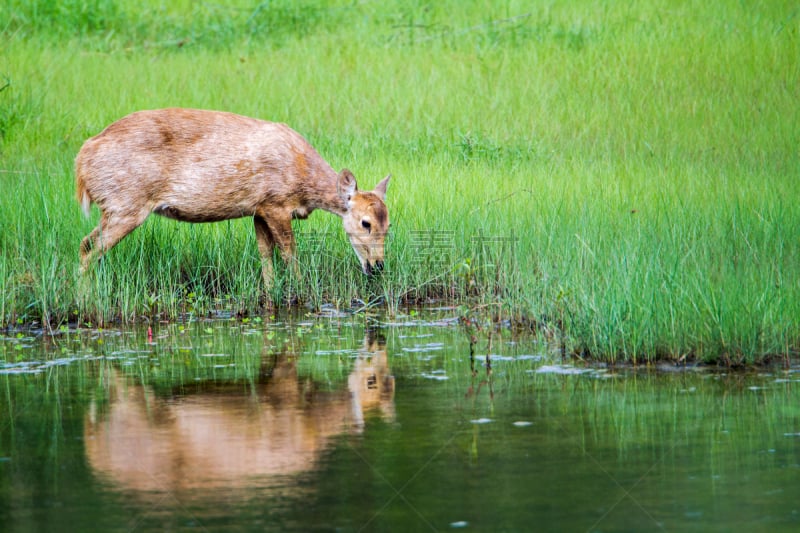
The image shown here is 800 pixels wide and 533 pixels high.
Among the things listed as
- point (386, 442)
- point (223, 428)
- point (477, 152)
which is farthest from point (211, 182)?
point (477, 152)

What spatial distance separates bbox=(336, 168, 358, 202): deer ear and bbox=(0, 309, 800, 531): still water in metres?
2.77

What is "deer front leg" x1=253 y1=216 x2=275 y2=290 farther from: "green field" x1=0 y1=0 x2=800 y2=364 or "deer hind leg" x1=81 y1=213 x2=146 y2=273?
"deer hind leg" x1=81 y1=213 x2=146 y2=273

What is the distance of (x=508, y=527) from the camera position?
193 inches

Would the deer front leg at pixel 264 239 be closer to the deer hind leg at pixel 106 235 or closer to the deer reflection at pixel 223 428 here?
the deer hind leg at pixel 106 235

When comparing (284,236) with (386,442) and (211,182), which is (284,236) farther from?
(386,442)

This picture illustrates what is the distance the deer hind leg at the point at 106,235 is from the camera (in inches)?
427

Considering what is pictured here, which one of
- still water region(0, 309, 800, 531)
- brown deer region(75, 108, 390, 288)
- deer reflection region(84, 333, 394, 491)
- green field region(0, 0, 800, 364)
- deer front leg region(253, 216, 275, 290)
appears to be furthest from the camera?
deer front leg region(253, 216, 275, 290)

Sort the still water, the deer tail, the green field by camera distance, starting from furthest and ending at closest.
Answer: the deer tail → the green field → the still water

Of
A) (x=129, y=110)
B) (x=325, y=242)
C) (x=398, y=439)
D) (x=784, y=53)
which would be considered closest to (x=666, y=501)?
(x=398, y=439)

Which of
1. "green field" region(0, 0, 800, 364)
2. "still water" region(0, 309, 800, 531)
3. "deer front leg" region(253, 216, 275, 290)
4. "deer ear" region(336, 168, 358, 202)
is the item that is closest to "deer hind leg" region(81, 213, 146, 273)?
"green field" region(0, 0, 800, 364)

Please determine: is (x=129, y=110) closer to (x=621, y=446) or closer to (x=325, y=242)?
(x=325, y=242)

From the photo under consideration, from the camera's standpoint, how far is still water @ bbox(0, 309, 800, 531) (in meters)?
5.11

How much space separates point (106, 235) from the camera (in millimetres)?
10922

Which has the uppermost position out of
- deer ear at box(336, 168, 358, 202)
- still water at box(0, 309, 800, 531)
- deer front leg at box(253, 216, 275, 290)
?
deer ear at box(336, 168, 358, 202)
